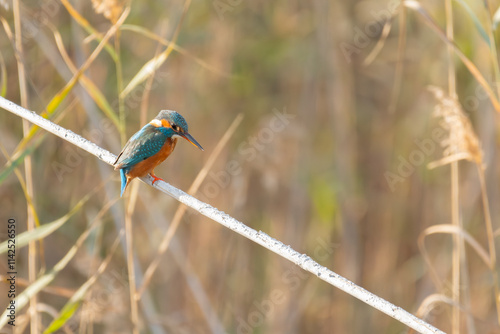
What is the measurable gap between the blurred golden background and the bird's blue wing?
1.18 meters

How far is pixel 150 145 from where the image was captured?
2.03 m

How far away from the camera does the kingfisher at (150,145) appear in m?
1.96

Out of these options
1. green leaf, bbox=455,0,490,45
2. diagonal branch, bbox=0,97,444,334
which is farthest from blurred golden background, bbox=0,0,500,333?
diagonal branch, bbox=0,97,444,334

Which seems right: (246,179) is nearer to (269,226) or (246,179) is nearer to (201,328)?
(269,226)

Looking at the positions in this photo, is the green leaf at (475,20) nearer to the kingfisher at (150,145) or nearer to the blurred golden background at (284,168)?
the kingfisher at (150,145)

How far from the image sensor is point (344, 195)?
11.0 ft

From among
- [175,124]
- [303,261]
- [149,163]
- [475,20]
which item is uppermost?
[475,20]

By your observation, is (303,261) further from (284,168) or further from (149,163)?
(284,168)

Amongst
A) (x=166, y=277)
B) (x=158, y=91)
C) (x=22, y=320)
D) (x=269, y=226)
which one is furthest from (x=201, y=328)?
(x=158, y=91)

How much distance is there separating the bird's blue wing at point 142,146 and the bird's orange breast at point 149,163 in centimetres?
2

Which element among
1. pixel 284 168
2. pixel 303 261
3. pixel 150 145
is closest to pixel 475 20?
pixel 303 261

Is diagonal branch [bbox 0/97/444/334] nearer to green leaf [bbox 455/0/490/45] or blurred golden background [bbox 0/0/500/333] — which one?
green leaf [bbox 455/0/490/45]

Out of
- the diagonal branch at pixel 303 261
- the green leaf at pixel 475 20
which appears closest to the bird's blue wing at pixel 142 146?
the diagonal branch at pixel 303 261

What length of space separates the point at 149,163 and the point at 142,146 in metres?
0.07
